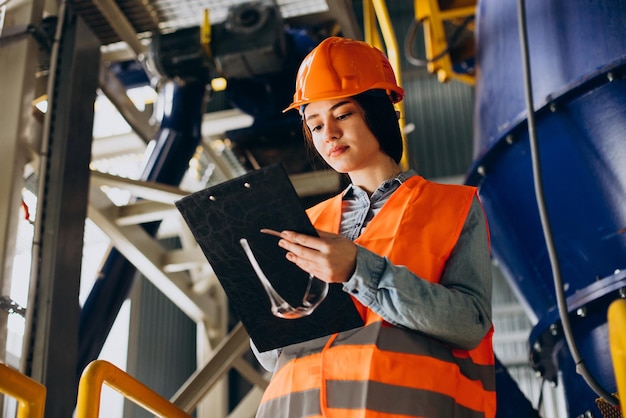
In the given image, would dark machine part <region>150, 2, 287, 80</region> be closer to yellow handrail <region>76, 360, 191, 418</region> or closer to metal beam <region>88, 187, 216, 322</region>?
metal beam <region>88, 187, 216, 322</region>

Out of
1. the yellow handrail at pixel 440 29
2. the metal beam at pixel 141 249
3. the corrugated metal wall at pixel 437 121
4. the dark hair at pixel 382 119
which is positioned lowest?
the dark hair at pixel 382 119

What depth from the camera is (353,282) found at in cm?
191

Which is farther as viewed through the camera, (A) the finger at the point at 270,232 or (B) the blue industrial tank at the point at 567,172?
(B) the blue industrial tank at the point at 567,172

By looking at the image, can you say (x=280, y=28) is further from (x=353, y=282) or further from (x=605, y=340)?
(x=353, y=282)

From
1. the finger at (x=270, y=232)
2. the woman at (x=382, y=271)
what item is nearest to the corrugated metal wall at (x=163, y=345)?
the woman at (x=382, y=271)

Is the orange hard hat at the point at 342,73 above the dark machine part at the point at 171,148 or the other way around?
the other way around

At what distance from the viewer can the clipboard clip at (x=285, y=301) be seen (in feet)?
6.65

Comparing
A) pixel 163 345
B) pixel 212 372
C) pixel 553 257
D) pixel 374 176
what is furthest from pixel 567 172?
pixel 163 345

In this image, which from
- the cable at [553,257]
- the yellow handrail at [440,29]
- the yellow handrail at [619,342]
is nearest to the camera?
the yellow handrail at [619,342]

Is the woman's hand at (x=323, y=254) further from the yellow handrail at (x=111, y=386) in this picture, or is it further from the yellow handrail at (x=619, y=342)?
the yellow handrail at (x=111, y=386)

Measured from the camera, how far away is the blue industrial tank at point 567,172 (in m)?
3.44

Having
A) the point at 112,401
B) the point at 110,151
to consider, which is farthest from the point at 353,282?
the point at 112,401

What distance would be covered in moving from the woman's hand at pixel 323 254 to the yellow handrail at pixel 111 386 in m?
0.80

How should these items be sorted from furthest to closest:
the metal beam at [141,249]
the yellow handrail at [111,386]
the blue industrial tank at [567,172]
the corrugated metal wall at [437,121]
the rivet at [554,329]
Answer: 1. the corrugated metal wall at [437,121]
2. the metal beam at [141,249]
3. the rivet at [554,329]
4. the blue industrial tank at [567,172]
5. the yellow handrail at [111,386]
